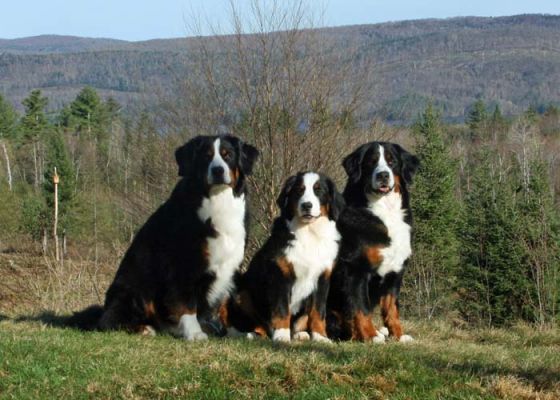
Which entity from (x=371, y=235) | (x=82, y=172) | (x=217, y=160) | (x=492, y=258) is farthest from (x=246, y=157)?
(x=82, y=172)

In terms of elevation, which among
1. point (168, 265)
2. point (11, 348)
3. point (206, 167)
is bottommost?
point (11, 348)

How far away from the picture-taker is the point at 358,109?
25.3 meters

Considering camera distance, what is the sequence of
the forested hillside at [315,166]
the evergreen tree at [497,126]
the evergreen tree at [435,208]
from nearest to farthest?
the forested hillside at [315,166], the evergreen tree at [435,208], the evergreen tree at [497,126]

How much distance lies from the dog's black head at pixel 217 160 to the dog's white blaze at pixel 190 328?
4.47 ft

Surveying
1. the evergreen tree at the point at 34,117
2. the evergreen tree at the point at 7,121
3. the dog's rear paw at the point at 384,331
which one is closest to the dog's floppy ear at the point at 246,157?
the dog's rear paw at the point at 384,331

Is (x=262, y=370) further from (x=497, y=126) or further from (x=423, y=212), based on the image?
(x=497, y=126)

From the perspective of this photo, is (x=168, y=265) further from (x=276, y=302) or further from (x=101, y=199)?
(x=101, y=199)

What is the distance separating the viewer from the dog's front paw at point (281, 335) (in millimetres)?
8273

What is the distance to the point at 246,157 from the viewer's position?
8.48 metres

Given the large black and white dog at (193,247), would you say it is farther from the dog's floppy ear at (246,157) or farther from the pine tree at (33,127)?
the pine tree at (33,127)

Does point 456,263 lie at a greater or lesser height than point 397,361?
lesser

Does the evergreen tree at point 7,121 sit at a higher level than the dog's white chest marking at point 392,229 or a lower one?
higher

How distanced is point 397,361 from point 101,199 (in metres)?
53.9

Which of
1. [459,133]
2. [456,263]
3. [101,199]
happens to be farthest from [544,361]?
[459,133]
